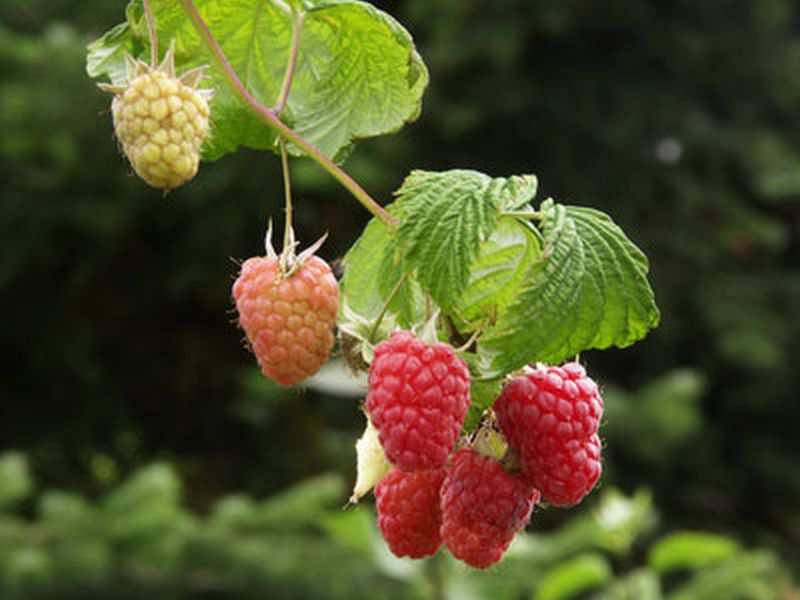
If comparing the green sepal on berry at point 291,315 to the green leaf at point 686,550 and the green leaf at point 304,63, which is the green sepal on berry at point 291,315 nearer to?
the green leaf at point 304,63

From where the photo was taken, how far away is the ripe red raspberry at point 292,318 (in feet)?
2.67

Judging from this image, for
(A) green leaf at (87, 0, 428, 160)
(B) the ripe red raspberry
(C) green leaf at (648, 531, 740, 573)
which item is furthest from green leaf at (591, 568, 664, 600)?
(B) the ripe red raspberry

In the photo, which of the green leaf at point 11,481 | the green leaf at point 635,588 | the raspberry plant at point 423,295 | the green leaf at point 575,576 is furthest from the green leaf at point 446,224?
the green leaf at point 11,481

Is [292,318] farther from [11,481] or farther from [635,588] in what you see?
[11,481]

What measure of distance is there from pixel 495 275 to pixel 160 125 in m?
0.24

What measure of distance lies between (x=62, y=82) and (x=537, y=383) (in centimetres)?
374

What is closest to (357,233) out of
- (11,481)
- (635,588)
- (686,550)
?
(11,481)

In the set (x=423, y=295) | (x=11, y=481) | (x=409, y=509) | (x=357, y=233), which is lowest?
(x=357, y=233)

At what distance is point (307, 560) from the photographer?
13.2 ft

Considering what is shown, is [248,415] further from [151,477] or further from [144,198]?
[151,477]

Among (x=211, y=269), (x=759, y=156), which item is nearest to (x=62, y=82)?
(x=211, y=269)

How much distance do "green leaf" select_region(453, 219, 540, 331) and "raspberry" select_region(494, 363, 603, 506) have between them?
0.05 meters

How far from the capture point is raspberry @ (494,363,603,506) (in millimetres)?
785

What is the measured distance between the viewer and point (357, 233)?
18.6 feet
